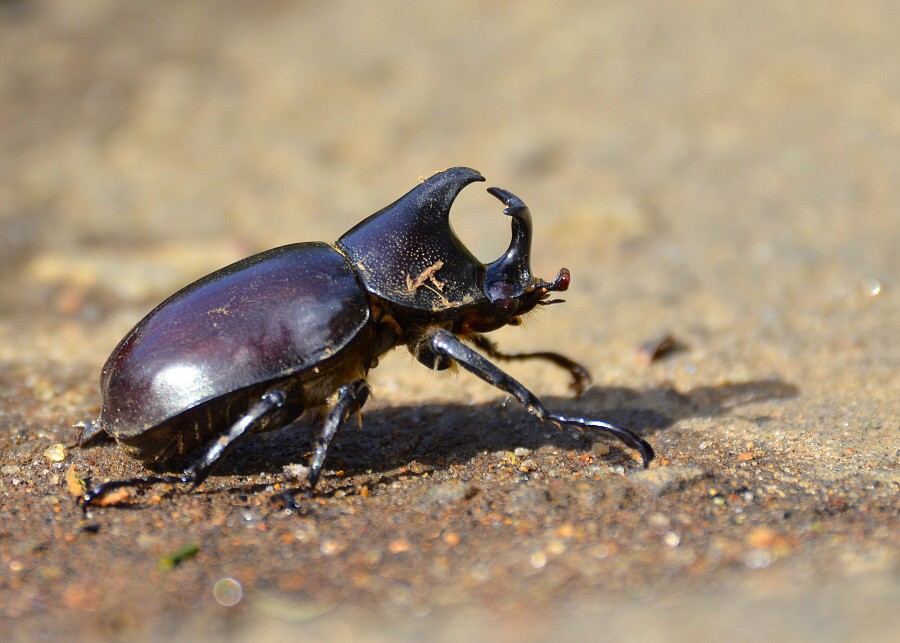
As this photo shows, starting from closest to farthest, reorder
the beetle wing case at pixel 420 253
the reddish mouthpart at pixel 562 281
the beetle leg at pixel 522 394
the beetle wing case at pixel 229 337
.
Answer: the beetle wing case at pixel 229 337, the beetle leg at pixel 522 394, the beetle wing case at pixel 420 253, the reddish mouthpart at pixel 562 281

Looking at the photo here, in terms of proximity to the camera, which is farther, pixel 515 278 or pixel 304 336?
pixel 515 278

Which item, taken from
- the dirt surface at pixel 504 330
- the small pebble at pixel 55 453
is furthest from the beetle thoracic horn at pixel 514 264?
the small pebble at pixel 55 453

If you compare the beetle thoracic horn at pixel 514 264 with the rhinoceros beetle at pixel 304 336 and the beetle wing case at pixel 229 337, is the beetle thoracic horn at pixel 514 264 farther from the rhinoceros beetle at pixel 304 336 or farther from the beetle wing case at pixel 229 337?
the beetle wing case at pixel 229 337

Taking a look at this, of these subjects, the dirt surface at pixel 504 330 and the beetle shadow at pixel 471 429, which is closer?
the dirt surface at pixel 504 330

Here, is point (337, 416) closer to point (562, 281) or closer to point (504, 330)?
point (562, 281)

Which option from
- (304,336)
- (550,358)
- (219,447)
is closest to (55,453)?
(219,447)

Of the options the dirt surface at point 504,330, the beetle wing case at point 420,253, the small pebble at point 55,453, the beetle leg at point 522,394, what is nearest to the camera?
the dirt surface at point 504,330

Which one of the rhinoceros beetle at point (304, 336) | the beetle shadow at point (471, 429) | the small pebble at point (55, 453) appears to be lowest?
the beetle shadow at point (471, 429)
